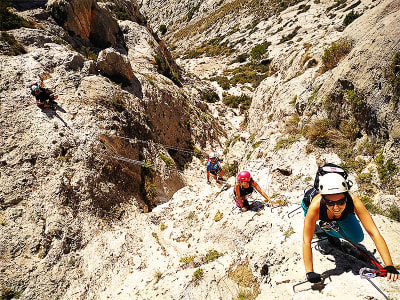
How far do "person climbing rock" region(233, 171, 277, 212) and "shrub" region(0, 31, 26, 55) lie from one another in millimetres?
15663

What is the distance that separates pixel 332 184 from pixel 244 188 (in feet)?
13.3

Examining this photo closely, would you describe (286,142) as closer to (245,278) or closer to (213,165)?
(213,165)

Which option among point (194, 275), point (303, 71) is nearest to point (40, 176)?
point (194, 275)

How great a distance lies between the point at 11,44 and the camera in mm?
13109

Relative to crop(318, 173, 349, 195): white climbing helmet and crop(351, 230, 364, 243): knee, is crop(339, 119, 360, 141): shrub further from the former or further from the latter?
crop(318, 173, 349, 195): white climbing helmet

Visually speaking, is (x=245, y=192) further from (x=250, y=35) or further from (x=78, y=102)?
(x=250, y=35)

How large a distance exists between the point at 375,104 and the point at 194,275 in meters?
7.73

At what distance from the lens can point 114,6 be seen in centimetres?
2805

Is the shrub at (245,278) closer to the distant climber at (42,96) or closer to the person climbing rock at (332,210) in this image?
the person climbing rock at (332,210)

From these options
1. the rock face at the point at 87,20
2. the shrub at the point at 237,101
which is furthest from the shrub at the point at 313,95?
the rock face at the point at 87,20

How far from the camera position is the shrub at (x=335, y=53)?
10627mm

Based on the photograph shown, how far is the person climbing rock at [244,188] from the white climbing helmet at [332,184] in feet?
11.0

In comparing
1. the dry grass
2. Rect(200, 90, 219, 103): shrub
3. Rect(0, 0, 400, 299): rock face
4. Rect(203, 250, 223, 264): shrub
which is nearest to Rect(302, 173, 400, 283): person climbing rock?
Rect(0, 0, 400, 299): rock face

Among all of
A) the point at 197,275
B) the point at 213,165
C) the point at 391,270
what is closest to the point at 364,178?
the point at 391,270
